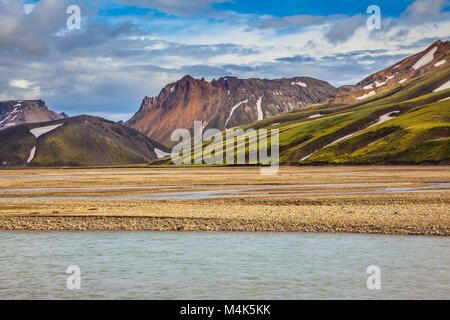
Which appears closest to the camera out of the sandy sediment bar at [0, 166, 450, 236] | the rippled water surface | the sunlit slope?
the rippled water surface

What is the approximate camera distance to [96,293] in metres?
19.0

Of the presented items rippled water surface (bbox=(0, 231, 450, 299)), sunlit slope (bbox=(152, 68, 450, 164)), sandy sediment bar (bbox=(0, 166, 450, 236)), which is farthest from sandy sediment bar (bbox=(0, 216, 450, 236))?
sunlit slope (bbox=(152, 68, 450, 164))

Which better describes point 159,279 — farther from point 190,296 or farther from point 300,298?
point 300,298

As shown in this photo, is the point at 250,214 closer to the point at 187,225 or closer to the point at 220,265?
the point at 187,225

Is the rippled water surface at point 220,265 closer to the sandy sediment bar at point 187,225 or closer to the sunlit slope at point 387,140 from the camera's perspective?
the sandy sediment bar at point 187,225

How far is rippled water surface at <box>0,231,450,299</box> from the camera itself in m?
19.1

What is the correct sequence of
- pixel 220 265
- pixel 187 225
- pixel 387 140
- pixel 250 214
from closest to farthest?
pixel 220 265
pixel 187 225
pixel 250 214
pixel 387 140

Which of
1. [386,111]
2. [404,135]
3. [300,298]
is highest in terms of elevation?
[386,111]

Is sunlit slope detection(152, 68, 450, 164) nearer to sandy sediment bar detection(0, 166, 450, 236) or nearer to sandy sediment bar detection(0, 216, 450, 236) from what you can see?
sandy sediment bar detection(0, 166, 450, 236)

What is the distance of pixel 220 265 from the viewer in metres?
23.4

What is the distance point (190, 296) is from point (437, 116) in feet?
513

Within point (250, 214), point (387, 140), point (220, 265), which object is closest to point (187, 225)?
point (250, 214)
